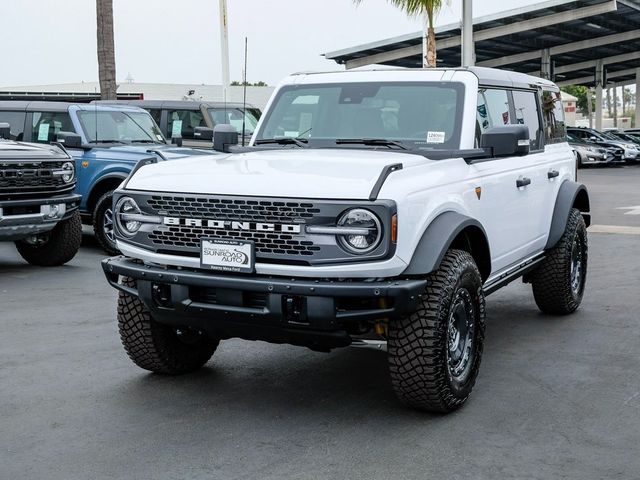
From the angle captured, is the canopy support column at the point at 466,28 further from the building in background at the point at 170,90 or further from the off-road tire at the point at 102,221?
the off-road tire at the point at 102,221

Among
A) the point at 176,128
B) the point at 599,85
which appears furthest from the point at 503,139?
the point at 599,85

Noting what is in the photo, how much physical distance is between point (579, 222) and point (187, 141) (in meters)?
9.54

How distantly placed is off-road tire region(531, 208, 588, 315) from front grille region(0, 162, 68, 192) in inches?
208

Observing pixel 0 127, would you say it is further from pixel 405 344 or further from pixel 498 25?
pixel 498 25

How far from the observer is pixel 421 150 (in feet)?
18.6

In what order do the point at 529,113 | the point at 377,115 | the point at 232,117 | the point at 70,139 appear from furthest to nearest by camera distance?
the point at 232,117 < the point at 70,139 < the point at 529,113 < the point at 377,115

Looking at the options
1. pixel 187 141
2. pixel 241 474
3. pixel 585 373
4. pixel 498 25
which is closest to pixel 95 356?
pixel 241 474

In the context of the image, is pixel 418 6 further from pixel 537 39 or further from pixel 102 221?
pixel 537 39

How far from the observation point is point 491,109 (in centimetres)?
637

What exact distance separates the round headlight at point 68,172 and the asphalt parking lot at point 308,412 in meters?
2.68

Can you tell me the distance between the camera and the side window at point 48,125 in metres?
12.2

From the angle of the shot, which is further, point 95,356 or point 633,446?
point 95,356

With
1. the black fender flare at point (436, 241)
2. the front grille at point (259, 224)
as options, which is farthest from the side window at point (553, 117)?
the front grille at point (259, 224)

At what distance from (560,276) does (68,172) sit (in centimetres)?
552
